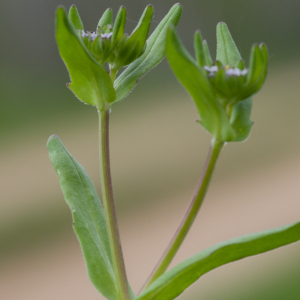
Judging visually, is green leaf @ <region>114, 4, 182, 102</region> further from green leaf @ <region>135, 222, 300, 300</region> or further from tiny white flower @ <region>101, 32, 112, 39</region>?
green leaf @ <region>135, 222, 300, 300</region>

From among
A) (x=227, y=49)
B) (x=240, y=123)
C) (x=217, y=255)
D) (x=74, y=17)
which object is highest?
(x=74, y=17)

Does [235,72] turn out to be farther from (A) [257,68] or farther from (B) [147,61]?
(B) [147,61]

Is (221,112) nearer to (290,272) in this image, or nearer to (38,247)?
(290,272)

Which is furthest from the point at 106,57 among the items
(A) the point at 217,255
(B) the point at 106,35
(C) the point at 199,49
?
(A) the point at 217,255

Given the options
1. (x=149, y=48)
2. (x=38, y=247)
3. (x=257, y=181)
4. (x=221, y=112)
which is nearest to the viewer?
(x=221, y=112)

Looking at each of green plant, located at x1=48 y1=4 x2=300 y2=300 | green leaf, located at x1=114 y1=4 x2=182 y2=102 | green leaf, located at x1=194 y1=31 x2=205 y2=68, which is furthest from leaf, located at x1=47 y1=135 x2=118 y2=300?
green leaf, located at x1=194 y1=31 x2=205 y2=68

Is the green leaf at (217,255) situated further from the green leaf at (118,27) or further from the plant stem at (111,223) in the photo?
the green leaf at (118,27)

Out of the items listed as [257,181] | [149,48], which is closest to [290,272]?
[257,181]
